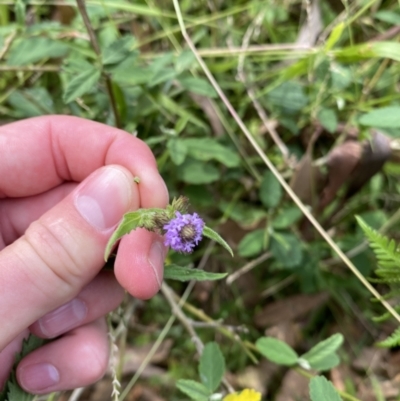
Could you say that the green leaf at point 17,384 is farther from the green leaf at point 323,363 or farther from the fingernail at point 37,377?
the green leaf at point 323,363

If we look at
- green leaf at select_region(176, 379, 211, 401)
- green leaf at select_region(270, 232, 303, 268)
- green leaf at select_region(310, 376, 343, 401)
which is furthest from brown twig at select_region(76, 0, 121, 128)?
green leaf at select_region(310, 376, 343, 401)

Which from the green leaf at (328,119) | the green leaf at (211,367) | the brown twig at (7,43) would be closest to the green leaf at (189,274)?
the green leaf at (211,367)

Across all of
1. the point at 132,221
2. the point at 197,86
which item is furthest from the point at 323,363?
the point at 197,86

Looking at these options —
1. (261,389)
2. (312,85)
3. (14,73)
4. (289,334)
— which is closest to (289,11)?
(312,85)

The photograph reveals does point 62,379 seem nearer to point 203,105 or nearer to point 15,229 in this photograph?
point 15,229

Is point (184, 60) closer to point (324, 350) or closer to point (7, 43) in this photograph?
point (7, 43)
